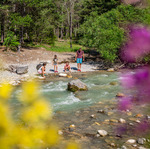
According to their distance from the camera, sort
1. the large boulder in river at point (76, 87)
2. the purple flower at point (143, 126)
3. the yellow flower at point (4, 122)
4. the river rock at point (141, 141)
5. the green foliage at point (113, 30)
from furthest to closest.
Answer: the green foliage at point (113, 30), the large boulder in river at point (76, 87), the purple flower at point (143, 126), the river rock at point (141, 141), the yellow flower at point (4, 122)

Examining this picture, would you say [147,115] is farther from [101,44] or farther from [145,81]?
[101,44]

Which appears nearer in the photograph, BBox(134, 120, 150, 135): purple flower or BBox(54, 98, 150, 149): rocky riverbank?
BBox(54, 98, 150, 149): rocky riverbank

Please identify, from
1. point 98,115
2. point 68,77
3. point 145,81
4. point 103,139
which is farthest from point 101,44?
point 145,81

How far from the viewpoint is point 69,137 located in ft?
18.8

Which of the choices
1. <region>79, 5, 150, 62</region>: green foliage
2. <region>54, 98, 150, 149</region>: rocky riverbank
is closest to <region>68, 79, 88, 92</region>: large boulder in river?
<region>54, 98, 150, 149</region>: rocky riverbank

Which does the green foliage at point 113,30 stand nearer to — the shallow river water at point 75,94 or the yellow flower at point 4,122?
the shallow river water at point 75,94

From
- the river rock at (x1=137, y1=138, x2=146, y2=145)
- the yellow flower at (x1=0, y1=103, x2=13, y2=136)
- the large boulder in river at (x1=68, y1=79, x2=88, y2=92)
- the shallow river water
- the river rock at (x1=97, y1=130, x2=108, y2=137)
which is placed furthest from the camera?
the large boulder in river at (x1=68, y1=79, x2=88, y2=92)

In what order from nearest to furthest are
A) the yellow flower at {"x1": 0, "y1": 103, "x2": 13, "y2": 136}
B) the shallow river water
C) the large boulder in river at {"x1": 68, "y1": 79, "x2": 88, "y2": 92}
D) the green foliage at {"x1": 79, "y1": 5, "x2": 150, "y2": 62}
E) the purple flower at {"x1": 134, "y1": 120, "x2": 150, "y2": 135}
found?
the yellow flower at {"x1": 0, "y1": 103, "x2": 13, "y2": 136}
the purple flower at {"x1": 134, "y1": 120, "x2": 150, "y2": 135}
the shallow river water
the large boulder in river at {"x1": 68, "y1": 79, "x2": 88, "y2": 92}
the green foliage at {"x1": 79, "y1": 5, "x2": 150, "y2": 62}

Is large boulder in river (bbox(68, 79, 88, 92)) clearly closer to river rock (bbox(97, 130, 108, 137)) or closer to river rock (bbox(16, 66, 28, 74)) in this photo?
river rock (bbox(97, 130, 108, 137))

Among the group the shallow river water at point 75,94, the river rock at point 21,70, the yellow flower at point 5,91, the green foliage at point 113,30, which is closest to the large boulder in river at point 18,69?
the river rock at point 21,70

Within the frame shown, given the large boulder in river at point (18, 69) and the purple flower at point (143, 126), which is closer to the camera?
the purple flower at point (143, 126)

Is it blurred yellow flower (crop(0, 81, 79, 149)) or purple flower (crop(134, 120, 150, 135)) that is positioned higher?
blurred yellow flower (crop(0, 81, 79, 149))

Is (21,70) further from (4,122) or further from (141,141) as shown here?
(4,122)

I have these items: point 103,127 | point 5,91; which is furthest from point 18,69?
point 5,91
